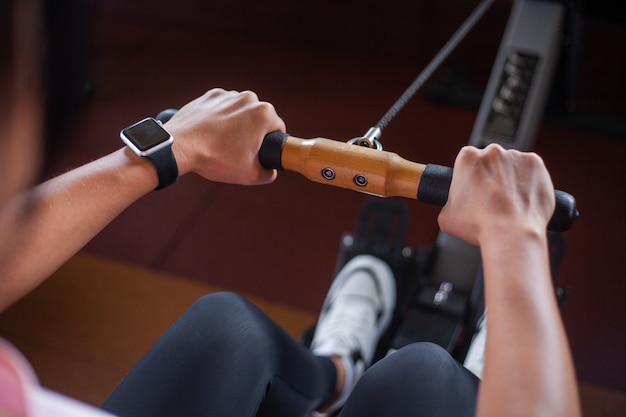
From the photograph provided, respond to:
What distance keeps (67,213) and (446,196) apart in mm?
481

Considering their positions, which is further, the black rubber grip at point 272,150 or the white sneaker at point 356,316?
the white sneaker at point 356,316

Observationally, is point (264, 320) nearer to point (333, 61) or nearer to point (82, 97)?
point (82, 97)

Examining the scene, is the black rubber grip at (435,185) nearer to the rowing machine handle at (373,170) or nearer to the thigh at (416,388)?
the rowing machine handle at (373,170)

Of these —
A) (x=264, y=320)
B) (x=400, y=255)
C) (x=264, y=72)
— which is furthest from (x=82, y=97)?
(x=264, y=72)

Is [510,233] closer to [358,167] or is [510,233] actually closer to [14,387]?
Result: [358,167]

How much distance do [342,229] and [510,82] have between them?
22.9 inches

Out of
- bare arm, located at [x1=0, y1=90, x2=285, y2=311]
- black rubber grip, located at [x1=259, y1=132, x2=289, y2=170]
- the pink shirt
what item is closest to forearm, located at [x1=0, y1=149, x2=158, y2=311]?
bare arm, located at [x1=0, y1=90, x2=285, y2=311]

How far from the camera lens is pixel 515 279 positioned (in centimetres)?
79

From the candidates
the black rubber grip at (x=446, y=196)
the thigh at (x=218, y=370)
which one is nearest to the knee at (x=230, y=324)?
the thigh at (x=218, y=370)

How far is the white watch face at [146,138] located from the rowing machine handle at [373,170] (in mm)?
144

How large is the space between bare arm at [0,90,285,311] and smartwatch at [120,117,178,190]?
0.05ft

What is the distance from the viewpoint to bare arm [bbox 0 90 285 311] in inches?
33.3

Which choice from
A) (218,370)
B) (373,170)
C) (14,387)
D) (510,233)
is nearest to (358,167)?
(373,170)

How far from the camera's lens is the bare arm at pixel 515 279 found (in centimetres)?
72
